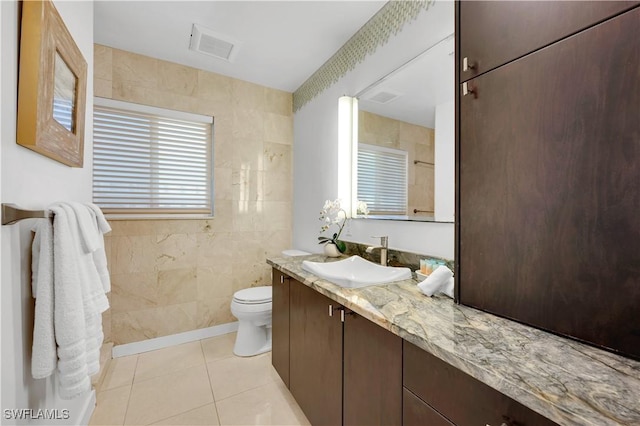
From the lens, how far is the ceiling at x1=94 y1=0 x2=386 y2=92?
178 cm

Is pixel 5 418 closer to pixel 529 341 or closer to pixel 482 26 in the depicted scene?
pixel 529 341

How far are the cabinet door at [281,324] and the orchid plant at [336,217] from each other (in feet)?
1.76

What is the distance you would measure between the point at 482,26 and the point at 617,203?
71 centimetres

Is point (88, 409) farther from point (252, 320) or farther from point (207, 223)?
point (207, 223)

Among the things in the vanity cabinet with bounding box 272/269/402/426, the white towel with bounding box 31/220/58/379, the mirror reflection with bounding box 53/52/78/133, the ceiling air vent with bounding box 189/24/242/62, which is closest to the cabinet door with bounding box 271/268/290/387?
the vanity cabinet with bounding box 272/269/402/426

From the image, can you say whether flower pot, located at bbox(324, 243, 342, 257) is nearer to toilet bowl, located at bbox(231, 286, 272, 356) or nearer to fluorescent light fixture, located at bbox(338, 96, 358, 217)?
fluorescent light fixture, located at bbox(338, 96, 358, 217)

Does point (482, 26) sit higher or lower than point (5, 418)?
higher

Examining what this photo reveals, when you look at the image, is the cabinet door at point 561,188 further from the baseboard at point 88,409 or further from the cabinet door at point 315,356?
→ the baseboard at point 88,409

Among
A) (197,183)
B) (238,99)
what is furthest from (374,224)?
(238,99)

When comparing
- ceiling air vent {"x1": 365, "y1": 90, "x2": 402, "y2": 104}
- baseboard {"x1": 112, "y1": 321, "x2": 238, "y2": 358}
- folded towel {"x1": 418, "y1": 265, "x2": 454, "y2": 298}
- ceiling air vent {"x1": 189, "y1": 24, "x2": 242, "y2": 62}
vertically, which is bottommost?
baseboard {"x1": 112, "y1": 321, "x2": 238, "y2": 358}

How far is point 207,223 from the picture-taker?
2580mm

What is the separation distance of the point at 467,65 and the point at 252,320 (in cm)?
220

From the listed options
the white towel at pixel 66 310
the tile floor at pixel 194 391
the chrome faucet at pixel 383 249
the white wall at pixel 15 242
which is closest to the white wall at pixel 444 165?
the chrome faucet at pixel 383 249

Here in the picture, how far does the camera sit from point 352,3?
5.71 feet
